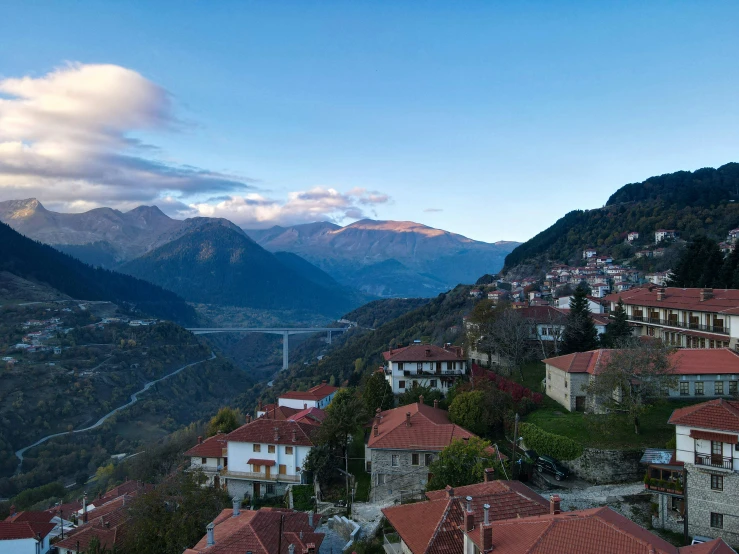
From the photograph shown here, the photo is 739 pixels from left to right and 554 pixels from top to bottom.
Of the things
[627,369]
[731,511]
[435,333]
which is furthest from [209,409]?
[731,511]

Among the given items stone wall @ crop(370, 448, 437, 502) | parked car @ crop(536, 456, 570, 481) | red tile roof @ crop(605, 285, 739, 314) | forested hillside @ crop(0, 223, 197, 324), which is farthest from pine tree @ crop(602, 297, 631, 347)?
forested hillside @ crop(0, 223, 197, 324)

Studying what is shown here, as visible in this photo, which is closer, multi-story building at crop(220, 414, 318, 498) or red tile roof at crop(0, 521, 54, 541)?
red tile roof at crop(0, 521, 54, 541)

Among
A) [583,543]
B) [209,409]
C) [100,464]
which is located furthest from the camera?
[209,409]

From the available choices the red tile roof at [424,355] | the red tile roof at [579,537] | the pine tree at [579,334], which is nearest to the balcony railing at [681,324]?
the pine tree at [579,334]

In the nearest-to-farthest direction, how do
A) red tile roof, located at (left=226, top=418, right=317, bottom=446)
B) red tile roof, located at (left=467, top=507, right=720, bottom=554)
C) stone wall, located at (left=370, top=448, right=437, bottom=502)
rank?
1. red tile roof, located at (left=467, top=507, right=720, bottom=554)
2. stone wall, located at (left=370, top=448, right=437, bottom=502)
3. red tile roof, located at (left=226, top=418, right=317, bottom=446)

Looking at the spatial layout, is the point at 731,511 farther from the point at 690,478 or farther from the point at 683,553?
the point at 683,553

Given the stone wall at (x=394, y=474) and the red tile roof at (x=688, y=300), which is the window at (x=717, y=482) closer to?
the stone wall at (x=394, y=474)

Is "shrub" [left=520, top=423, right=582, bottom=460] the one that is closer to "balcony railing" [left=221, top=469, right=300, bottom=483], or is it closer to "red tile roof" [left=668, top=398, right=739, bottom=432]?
"red tile roof" [left=668, top=398, right=739, bottom=432]
